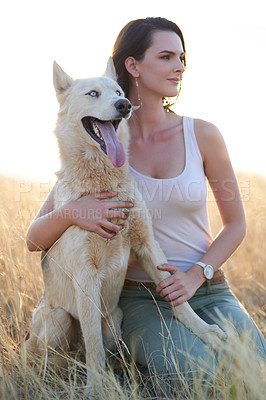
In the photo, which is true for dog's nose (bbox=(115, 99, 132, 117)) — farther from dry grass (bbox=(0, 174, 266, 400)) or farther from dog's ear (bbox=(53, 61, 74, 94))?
dry grass (bbox=(0, 174, 266, 400))

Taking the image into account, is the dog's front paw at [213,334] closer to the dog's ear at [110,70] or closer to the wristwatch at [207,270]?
the wristwatch at [207,270]

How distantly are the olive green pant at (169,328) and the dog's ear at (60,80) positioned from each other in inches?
54.4

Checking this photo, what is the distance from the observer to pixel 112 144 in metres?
2.30

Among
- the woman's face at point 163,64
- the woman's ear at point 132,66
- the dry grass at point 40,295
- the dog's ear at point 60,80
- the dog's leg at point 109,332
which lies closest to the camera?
the dry grass at point 40,295

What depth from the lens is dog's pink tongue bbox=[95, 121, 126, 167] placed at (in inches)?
88.9

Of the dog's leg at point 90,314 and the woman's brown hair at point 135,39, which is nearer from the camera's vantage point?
the dog's leg at point 90,314

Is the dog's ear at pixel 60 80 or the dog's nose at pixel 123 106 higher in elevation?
the dog's ear at pixel 60 80

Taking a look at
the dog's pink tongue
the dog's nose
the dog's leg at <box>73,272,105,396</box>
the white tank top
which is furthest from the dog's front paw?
the dog's nose

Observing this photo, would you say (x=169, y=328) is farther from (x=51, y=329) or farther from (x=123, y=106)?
(x=123, y=106)

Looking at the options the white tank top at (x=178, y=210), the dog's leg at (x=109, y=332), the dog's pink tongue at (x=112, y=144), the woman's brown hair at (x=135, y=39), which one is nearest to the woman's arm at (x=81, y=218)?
the dog's pink tongue at (x=112, y=144)

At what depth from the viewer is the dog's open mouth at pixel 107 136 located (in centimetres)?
227

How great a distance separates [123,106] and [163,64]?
0.60 metres

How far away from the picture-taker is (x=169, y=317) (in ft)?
7.73

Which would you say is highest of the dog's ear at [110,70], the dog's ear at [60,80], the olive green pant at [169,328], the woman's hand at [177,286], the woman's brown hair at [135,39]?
the woman's brown hair at [135,39]
